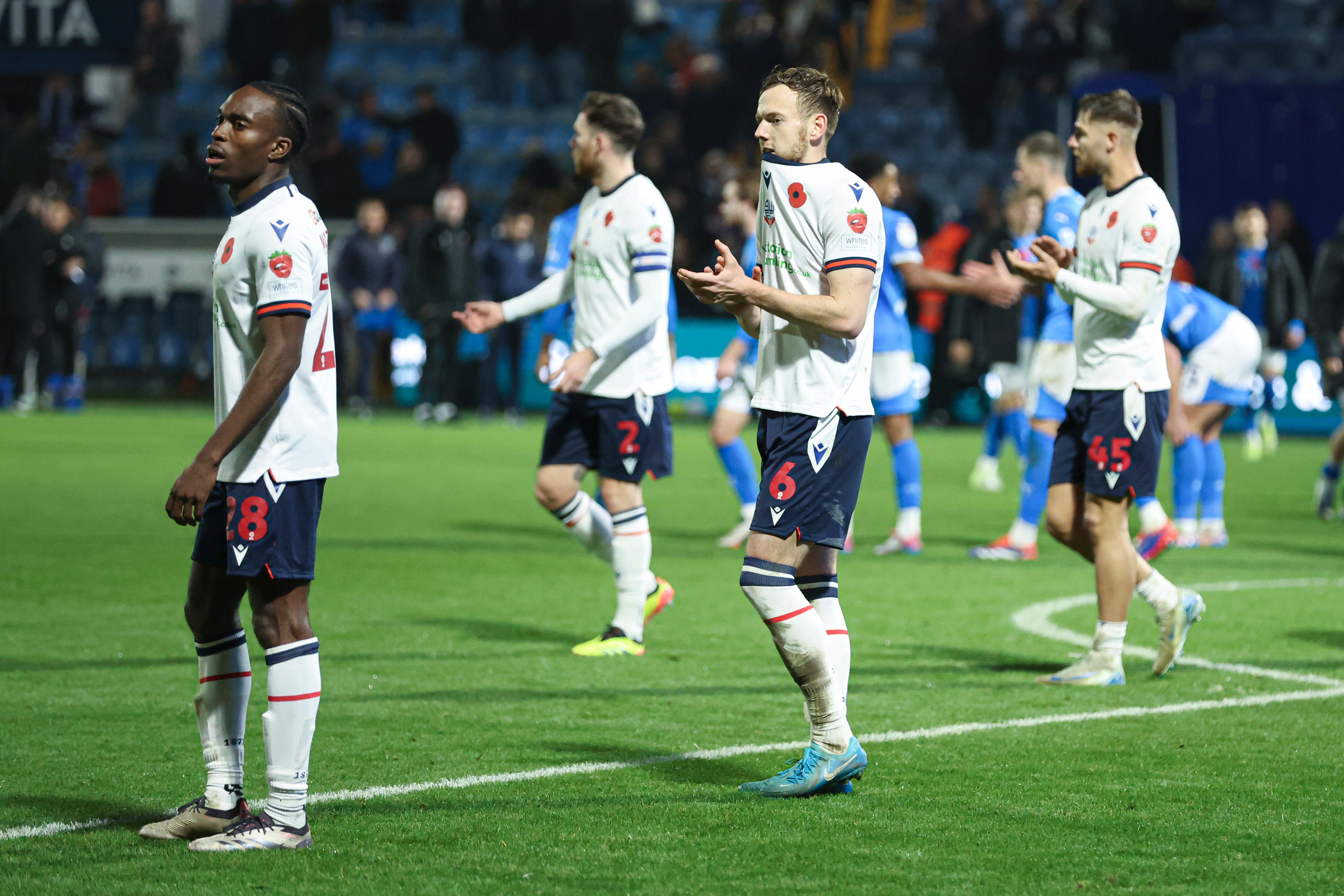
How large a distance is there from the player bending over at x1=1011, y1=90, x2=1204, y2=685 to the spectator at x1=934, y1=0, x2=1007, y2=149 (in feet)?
56.2

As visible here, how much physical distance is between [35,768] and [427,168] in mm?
19494

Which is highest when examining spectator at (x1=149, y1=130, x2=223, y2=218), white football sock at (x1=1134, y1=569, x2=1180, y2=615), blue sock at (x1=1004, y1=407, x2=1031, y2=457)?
spectator at (x1=149, y1=130, x2=223, y2=218)

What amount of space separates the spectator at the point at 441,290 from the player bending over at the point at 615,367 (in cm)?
1312

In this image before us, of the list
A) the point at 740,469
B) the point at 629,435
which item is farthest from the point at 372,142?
the point at 629,435

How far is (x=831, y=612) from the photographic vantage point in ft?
15.9

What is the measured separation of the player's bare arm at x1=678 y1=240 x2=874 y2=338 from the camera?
435 cm

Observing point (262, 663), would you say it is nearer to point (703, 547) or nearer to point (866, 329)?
point (866, 329)

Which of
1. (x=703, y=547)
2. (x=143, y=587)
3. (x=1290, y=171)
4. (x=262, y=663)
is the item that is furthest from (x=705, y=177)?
(x=262, y=663)

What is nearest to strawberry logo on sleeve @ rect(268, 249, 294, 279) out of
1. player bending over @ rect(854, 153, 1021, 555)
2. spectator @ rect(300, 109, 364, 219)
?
player bending over @ rect(854, 153, 1021, 555)

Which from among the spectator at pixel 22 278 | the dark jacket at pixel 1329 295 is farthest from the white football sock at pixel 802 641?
the spectator at pixel 22 278

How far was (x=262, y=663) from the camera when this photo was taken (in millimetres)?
6461

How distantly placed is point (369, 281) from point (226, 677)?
17.1 meters

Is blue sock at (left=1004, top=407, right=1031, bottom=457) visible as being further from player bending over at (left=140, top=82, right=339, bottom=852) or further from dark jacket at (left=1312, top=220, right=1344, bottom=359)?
player bending over at (left=140, top=82, right=339, bottom=852)

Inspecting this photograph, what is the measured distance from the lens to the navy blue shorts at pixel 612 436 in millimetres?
6941
